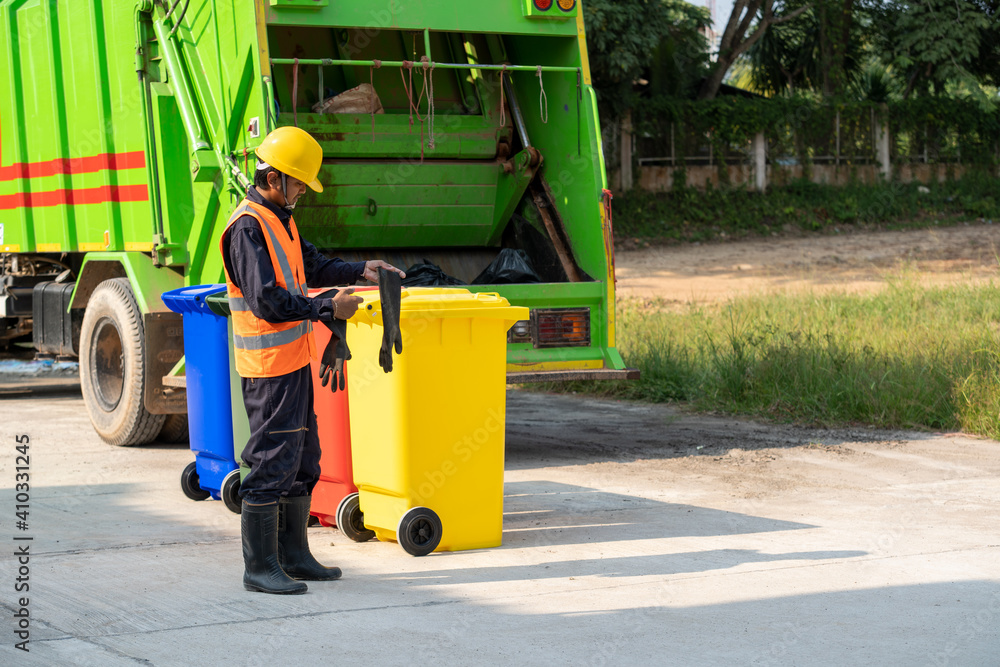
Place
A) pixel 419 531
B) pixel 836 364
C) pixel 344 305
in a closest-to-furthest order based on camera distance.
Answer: pixel 344 305
pixel 419 531
pixel 836 364

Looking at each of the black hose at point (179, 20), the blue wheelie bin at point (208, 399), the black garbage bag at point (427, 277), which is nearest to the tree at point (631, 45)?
the black garbage bag at point (427, 277)

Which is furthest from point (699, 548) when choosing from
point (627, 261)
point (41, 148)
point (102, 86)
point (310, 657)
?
point (627, 261)

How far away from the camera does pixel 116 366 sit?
7516mm

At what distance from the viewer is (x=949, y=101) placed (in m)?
26.2

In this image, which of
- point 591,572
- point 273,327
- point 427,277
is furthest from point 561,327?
point 273,327

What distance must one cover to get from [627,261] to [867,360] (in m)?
12.4

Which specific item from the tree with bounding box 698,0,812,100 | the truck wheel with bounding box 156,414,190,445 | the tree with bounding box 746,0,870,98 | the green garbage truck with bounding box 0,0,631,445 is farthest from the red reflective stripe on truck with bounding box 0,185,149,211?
the tree with bounding box 746,0,870,98

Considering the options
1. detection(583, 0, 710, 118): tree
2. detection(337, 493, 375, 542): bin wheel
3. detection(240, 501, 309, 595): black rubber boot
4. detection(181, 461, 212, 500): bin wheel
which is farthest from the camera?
detection(583, 0, 710, 118): tree

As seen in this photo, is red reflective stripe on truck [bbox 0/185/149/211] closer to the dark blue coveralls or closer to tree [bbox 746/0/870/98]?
the dark blue coveralls

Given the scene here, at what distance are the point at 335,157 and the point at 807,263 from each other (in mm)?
13198

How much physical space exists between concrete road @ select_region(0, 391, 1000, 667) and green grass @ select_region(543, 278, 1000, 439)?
64 centimetres

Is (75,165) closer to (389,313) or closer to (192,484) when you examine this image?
(192,484)

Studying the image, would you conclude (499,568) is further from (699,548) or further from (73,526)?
(73,526)

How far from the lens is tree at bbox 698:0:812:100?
24469 mm
